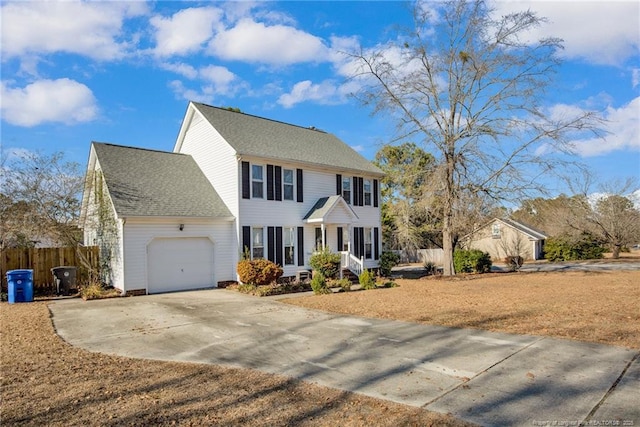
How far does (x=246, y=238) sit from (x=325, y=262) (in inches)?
143

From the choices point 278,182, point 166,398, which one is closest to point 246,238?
point 278,182

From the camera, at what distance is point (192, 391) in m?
5.01

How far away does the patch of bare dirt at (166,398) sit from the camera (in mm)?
4219

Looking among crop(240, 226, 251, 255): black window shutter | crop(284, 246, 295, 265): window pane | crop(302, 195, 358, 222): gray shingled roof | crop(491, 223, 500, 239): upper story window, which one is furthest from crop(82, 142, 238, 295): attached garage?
crop(491, 223, 500, 239): upper story window

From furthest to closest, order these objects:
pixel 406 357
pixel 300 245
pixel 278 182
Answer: pixel 300 245, pixel 278 182, pixel 406 357

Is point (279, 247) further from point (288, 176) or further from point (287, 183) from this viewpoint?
point (288, 176)

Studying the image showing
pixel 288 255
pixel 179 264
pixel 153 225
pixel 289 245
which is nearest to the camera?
pixel 153 225

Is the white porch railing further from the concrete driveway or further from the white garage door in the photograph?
the concrete driveway

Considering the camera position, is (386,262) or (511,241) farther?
(511,241)

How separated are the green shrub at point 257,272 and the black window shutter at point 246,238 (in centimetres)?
103

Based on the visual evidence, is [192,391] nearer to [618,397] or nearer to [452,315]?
[618,397]

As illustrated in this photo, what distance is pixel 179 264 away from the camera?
16375mm

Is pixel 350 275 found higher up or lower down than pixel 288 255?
lower down

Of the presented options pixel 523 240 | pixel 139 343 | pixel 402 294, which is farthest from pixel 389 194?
pixel 139 343
